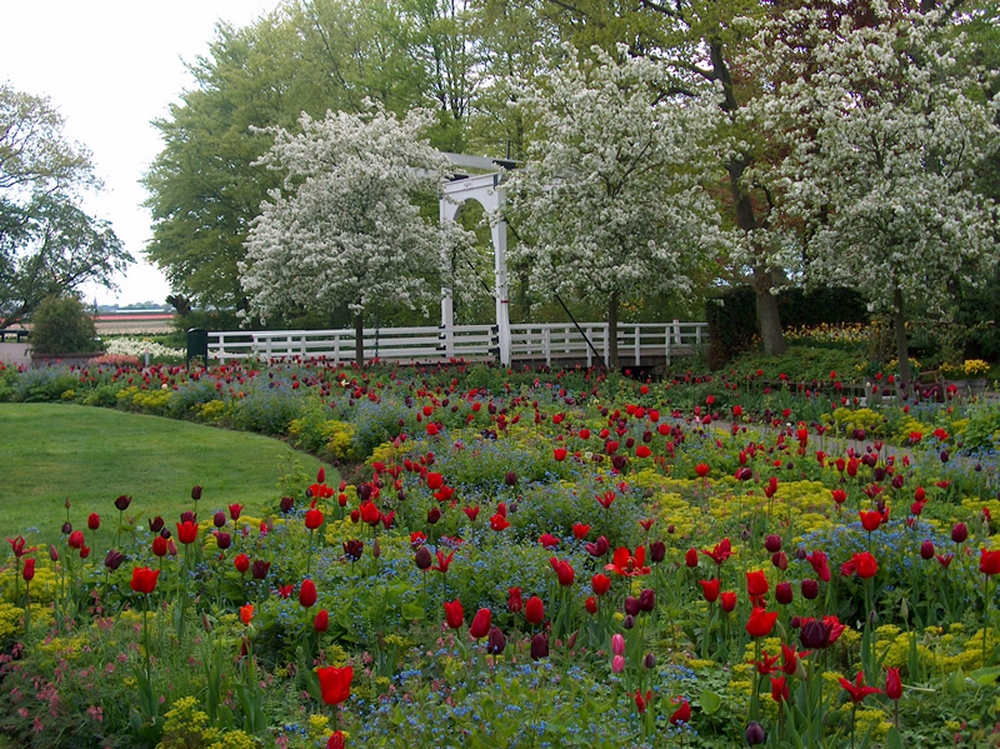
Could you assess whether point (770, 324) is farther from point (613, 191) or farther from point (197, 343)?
point (197, 343)

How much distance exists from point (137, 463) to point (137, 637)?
604 cm

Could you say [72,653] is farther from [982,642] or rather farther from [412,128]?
[412,128]

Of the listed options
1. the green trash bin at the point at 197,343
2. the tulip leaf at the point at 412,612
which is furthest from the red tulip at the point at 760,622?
the green trash bin at the point at 197,343

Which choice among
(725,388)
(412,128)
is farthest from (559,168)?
(725,388)

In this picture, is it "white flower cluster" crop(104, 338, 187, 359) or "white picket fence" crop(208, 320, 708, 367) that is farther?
"white flower cluster" crop(104, 338, 187, 359)

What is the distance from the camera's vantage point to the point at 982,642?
12.0ft

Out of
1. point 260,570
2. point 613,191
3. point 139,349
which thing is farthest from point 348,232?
point 260,570

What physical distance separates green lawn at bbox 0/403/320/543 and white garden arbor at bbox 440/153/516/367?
32.4ft

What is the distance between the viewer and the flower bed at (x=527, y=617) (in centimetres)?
303

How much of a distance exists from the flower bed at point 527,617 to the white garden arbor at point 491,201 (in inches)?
551

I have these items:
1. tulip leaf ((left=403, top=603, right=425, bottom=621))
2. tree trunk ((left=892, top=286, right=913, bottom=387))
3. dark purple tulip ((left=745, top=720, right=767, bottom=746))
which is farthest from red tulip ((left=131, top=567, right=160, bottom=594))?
tree trunk ((left=892, top=286, right=913, bottom=387))

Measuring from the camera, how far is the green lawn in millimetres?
7281

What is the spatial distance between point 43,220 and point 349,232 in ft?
73.8

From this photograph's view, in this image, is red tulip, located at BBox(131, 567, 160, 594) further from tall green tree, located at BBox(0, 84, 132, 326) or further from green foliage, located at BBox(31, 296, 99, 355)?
tall green tree, located at BBox(0, 84, 132, 326)
